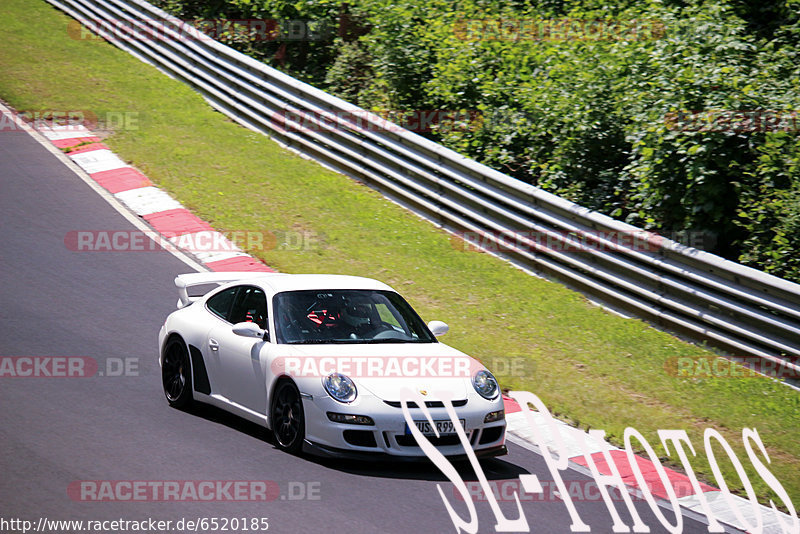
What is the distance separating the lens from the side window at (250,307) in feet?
26.6

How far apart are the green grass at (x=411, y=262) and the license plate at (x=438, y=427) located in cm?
213

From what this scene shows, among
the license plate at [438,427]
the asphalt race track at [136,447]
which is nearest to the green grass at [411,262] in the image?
the asphalt race track at [136,447]

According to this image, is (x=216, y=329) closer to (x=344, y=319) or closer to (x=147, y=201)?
(x=344, y=319)

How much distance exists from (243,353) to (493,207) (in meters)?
6.34

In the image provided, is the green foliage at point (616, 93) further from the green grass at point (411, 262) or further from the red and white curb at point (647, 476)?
the red and white curb at point (647, 476)

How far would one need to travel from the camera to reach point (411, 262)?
42.4 feet

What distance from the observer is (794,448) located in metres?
8.45

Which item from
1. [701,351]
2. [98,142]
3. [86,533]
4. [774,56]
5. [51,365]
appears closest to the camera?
[86,533]

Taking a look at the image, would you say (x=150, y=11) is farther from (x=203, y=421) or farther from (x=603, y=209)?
(x=203, y=421)

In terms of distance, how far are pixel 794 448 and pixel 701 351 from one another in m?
2.37

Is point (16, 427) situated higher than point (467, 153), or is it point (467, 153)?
point (467, 153)

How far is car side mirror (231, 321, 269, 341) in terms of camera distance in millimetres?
7637

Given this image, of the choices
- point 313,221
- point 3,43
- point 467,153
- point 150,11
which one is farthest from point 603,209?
point 3,43

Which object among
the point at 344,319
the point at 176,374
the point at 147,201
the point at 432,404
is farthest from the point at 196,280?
the point at 147,201
